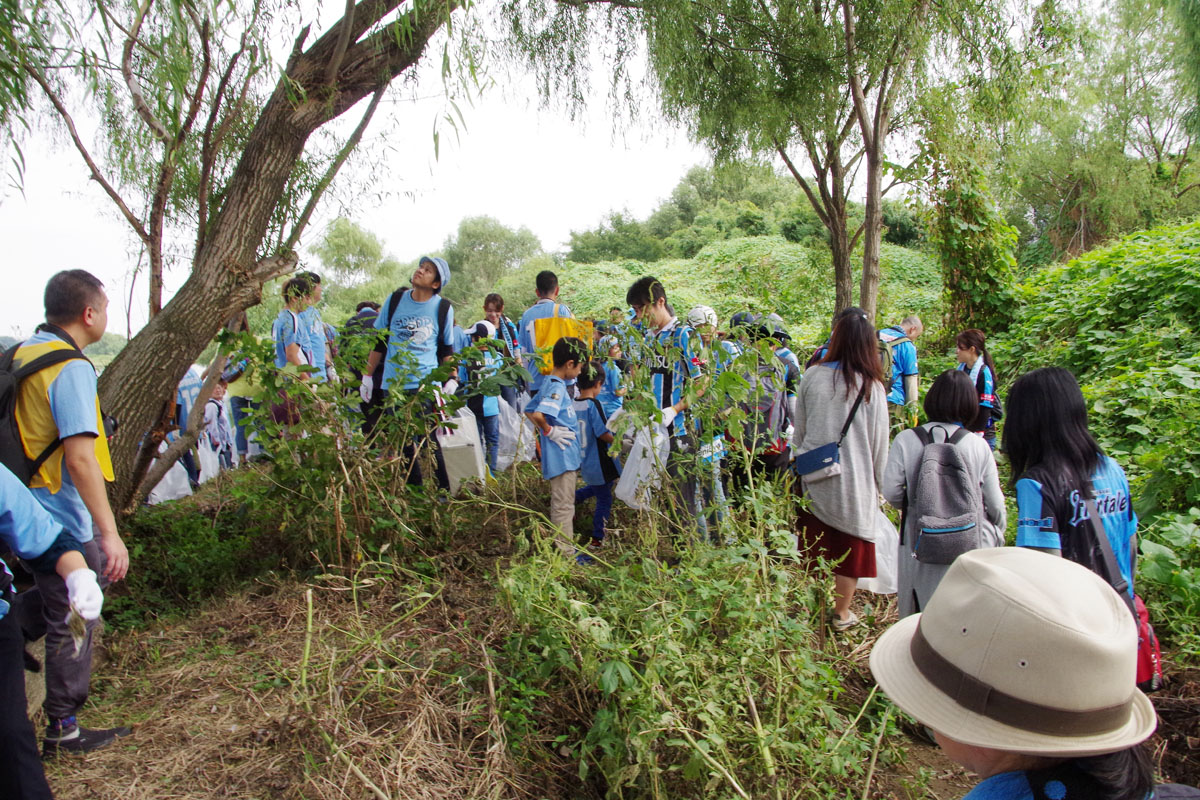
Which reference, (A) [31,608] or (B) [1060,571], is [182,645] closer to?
(A) [31,608]

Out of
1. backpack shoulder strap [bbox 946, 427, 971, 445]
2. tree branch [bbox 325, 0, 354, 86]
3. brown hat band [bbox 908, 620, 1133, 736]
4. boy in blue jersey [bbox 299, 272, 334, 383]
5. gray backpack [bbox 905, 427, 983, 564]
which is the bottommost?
gray backpack [bbox 905, 427, 983, 564]

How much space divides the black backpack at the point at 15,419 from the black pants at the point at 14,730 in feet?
2.45

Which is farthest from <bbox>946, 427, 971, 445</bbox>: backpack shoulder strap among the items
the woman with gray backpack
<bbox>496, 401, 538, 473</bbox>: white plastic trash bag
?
<bbox>496, 401, 538, 473</bbox>: white plastic trash bag

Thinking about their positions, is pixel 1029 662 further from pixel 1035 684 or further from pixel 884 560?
pixel 884 560

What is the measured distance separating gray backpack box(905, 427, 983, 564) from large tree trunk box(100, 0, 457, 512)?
340 cm

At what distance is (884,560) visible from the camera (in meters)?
4.02

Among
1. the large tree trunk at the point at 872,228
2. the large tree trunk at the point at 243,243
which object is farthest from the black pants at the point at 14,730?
the large tree trunk at the point at 872,228

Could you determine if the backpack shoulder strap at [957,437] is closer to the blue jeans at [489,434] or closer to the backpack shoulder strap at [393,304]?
the backpack shoulder strap at [393,304]

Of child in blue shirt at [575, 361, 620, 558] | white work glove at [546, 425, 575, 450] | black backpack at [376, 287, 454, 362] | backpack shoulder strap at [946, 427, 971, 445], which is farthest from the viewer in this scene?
black backpack at [376, 287, 454, 362]

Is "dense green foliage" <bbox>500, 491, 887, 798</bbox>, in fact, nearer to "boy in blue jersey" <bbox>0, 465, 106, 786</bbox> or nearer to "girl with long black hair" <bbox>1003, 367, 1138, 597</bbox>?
"girl with long black hair" <bbox>1003, 367, 1138, 597</bbox>

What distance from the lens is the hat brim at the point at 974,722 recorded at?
107cm

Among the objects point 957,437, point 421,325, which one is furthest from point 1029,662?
point 421,325

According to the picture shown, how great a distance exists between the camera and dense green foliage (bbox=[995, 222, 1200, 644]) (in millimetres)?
4020

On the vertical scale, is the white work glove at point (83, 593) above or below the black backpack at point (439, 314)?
below
